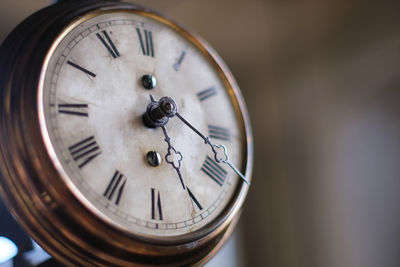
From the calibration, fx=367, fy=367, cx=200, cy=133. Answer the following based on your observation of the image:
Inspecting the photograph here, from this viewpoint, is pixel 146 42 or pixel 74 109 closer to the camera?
pixel 74 109

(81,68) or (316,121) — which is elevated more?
(81,68)

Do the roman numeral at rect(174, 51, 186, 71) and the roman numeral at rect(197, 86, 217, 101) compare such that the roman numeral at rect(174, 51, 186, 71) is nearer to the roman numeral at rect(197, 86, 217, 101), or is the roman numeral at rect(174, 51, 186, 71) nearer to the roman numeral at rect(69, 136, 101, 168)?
the roman numeral at rect(197, 86, 217, 101)

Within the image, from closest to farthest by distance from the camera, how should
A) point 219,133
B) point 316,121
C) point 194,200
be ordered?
point 194,200, point 219,133, point 316,121

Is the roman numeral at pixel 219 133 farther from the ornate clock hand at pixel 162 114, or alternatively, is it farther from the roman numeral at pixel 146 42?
the roman numeral at pixel 146 42

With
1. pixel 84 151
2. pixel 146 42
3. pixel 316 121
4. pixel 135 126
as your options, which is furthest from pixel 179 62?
pixel 316 121

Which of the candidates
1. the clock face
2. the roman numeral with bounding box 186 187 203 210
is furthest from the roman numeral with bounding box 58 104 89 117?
the roman numeral with bounding box 186 187 203 210

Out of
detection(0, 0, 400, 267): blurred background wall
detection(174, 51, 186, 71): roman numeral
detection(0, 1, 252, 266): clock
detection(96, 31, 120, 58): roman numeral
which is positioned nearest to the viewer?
detection(0, 1, 252, 266): clock

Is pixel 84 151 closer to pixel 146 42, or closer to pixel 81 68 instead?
pixel 81 68

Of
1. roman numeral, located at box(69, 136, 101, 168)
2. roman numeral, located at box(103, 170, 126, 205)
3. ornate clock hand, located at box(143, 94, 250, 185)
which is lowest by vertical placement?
roman numeral, located at box(103, 170, 126, 205)

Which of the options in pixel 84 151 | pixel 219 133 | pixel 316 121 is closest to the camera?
pixel 84 151
